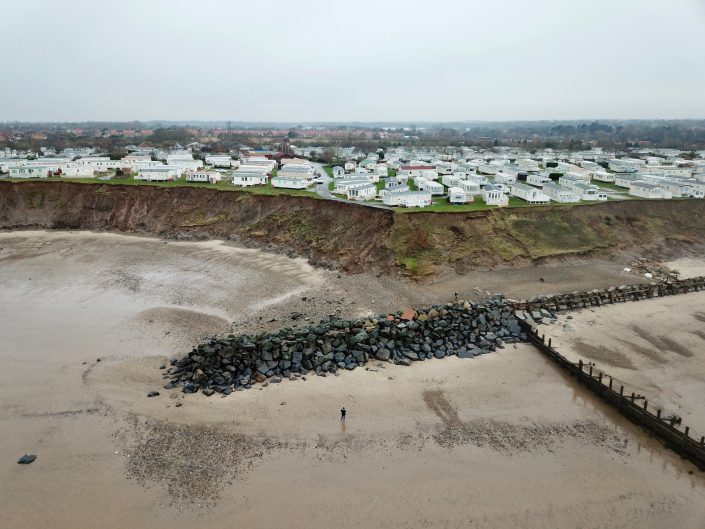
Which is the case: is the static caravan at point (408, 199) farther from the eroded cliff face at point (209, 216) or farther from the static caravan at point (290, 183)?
the static caravan at point (290, 183)

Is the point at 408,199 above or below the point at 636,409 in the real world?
above

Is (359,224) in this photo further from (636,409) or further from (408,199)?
(636,409)

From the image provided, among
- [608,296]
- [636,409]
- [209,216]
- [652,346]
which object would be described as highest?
[209,216]

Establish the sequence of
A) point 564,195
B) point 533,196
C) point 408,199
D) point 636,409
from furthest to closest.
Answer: point 564,195
point 533,196
point 408,199
point 636,409

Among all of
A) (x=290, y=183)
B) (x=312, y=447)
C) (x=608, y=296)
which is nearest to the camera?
(x=312, y=447)

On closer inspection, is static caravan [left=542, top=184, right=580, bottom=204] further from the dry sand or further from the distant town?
the dry sand

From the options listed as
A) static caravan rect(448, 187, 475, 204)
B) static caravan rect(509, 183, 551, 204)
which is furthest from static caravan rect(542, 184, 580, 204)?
static caravan rect(448, 187, 475, 204)

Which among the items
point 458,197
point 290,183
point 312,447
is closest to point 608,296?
point 458,197

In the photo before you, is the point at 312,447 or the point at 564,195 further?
the point at 564,195

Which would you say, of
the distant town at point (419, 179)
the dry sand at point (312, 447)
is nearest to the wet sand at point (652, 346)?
the dry sand at point (312, 447)
